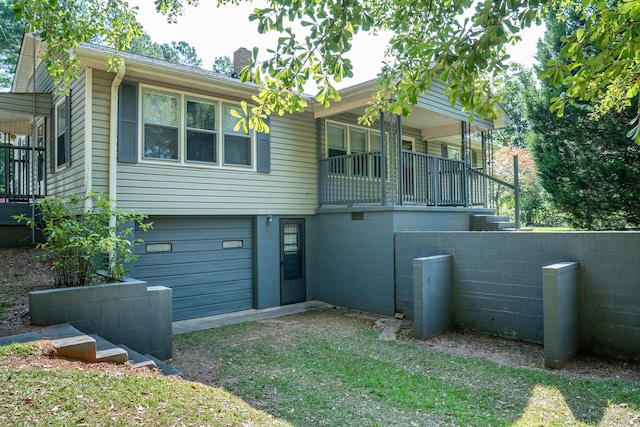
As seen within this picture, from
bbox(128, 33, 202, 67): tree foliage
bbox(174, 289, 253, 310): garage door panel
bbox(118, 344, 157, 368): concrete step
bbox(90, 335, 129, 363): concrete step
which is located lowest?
bbox(174, 289, 253, 310): garage door panel

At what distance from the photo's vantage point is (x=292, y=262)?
9727 millimetres

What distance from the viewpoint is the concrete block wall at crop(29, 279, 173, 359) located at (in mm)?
4805

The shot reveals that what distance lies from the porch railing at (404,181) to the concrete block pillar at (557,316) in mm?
3655

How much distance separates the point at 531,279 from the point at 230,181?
19.0 ft

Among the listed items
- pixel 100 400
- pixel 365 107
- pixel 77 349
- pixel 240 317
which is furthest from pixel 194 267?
pixel 100 400

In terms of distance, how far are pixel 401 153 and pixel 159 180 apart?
15.8 feet

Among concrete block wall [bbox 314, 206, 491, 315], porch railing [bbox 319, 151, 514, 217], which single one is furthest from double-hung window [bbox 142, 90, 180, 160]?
concrete block wall [bbox 314, 206, 491, 315]

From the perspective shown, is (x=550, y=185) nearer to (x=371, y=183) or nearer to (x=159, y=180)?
(x=371, y=183)

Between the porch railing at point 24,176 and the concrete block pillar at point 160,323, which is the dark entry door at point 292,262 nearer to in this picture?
the concrete block pillar at point 160,323

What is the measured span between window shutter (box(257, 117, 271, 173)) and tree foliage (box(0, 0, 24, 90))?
20.6 m

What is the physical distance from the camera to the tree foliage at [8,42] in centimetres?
2206

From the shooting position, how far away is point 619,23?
133 inches

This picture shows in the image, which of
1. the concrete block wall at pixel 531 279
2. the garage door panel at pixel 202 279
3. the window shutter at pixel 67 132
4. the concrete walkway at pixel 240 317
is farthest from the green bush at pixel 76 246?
the concrete block wall at pixel 531 279

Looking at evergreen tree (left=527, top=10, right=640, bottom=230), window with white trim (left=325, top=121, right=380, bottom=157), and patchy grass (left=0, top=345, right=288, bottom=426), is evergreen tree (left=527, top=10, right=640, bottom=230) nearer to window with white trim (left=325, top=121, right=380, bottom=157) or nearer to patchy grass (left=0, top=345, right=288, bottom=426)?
window with white trim (left=325, top=121, right=380, bottom=157)
